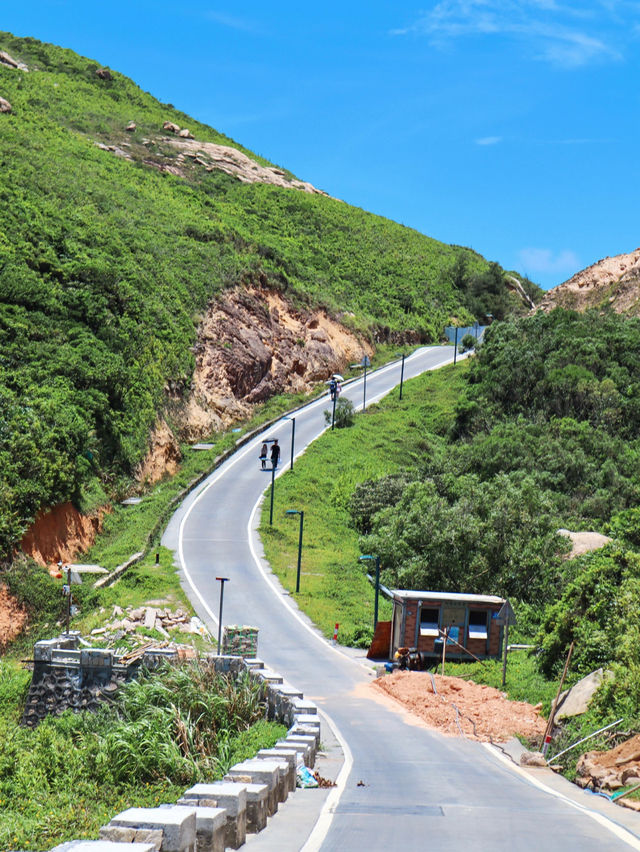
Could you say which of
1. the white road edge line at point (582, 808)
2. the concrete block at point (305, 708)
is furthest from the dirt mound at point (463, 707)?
the concrete block at point (305, 708)

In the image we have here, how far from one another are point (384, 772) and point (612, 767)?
3.70 meters

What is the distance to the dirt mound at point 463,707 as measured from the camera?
20.0m

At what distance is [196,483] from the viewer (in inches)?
2084

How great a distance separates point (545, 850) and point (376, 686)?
1591 centimetres

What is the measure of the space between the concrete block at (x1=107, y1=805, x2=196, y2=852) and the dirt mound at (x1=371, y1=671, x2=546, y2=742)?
40.8 feet

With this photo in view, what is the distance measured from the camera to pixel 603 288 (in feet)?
276

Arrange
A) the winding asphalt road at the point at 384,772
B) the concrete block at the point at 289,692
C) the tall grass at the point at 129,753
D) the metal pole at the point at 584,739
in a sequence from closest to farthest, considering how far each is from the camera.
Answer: the winding asphalt road at the point at 384,772 < the tall grass at the point at 129,753 < the metal pole at the point at 584,739 < the concrete block at the point at 289,692

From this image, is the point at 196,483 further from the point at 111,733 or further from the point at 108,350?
the point at 111,733

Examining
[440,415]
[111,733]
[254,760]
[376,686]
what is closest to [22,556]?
[376,686]

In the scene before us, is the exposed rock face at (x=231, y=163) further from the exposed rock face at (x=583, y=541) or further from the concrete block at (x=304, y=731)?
the concrete block at (x=304, y=731)

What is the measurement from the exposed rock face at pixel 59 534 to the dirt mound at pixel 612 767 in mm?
26493

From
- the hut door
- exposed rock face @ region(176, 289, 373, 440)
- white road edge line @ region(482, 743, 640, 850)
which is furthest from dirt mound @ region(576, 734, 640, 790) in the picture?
exposed rock face @ region(176, 289, 373, 440)

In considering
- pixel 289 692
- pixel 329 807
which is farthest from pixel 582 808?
pixel 289 692

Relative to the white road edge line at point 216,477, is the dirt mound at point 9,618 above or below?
below
